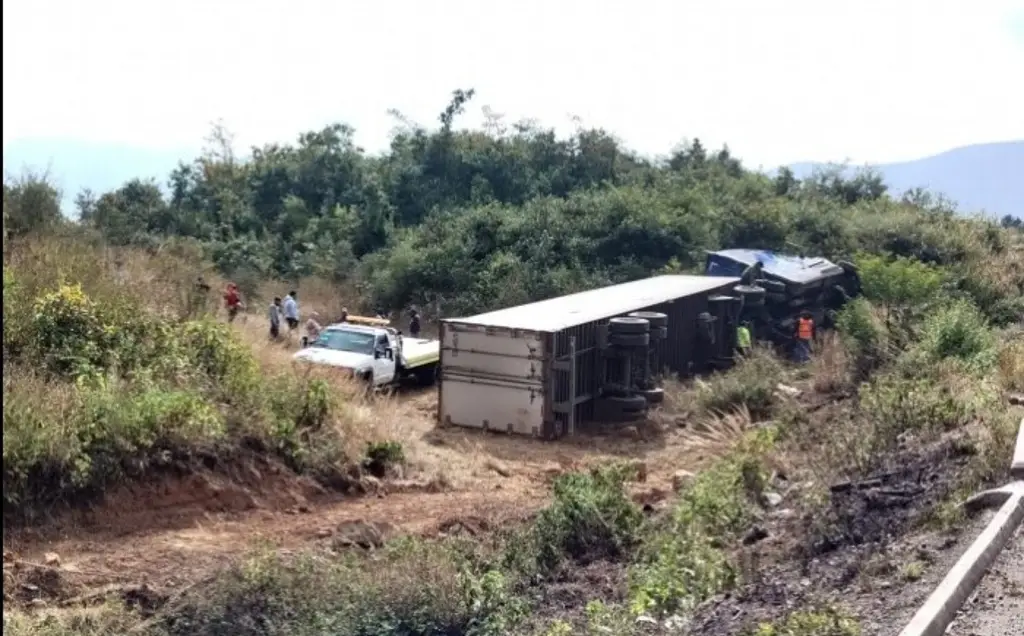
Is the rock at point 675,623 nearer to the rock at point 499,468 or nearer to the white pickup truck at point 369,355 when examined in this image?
the rock at point 499,468

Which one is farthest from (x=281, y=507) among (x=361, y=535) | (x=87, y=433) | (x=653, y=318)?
(x=653, y=318)

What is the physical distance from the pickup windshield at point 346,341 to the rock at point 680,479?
685 centimetres

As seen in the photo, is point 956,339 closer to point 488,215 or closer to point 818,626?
point 818,626

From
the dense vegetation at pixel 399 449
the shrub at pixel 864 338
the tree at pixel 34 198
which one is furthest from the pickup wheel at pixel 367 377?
the shrub at pixel 864 338

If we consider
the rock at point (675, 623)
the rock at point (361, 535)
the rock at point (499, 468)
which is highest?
the rock at point (675, 623)

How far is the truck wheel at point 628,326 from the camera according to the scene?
17906 mm

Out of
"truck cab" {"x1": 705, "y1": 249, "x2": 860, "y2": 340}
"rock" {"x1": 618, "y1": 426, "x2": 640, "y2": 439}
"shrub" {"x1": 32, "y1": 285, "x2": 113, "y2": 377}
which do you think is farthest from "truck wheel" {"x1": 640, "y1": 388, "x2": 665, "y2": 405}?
"shrub" {"x1": 32, "y1": 285, "x2": 113, "y2": 377}

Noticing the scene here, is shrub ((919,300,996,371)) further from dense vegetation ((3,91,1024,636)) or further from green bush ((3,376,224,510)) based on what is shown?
green bush ((3,376,224,510))

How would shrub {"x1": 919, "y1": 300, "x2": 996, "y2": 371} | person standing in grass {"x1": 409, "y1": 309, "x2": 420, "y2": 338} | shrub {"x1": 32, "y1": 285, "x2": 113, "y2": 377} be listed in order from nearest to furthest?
shrub {"x1": 32, "y1": 285, "x2": 113, "y2": 377}, shrub {"x1": 919, "y1": 300, "x2": 996, "y2": 371}, person standing in grass {"x1": 409, "y1": 309, "x2": 420, "y2": 338}

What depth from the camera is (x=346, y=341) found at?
1967 cm

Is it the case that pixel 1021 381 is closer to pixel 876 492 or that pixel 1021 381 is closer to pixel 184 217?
pixel 876 492

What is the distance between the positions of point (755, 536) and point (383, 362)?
1035 cm

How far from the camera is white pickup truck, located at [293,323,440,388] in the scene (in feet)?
62.1

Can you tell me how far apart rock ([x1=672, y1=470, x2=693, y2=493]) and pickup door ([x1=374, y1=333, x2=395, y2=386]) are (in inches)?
257
